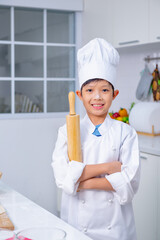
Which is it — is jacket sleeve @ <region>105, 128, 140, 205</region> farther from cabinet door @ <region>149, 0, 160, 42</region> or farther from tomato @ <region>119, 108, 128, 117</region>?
tomato @ <region>119, 108, 128, 117</region>

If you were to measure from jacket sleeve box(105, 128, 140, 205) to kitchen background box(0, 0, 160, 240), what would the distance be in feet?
5.46

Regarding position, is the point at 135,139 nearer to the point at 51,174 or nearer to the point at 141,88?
the point at 141,88

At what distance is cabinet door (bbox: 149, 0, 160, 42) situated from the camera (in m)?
2.75

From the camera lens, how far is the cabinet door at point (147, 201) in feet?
8.00

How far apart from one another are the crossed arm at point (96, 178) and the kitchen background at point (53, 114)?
5.78ft

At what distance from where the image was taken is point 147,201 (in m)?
2.50

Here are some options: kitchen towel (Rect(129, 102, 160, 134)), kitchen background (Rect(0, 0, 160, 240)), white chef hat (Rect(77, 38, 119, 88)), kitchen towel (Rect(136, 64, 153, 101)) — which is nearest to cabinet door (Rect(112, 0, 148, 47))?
kitchen background (Rect(0, 0, 160, 240))

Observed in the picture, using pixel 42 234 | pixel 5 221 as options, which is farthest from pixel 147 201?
pixel 42 234

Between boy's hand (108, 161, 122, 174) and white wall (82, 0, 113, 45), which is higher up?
white wall (82, 0, 113, 45)

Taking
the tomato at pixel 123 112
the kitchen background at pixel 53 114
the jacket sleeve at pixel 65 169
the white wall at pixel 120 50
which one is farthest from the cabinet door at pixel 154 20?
the jacket sleeve at pixel 65 169

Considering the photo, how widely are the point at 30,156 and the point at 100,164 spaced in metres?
1.93

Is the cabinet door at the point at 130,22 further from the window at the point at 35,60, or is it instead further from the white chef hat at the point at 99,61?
the white chef hat at the point at 99,61

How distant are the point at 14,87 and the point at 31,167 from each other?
2.33ft

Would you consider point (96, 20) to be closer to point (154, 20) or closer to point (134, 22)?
point (134, 22)
